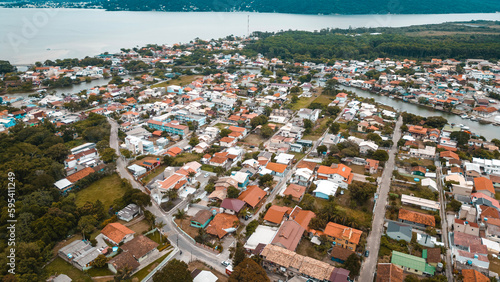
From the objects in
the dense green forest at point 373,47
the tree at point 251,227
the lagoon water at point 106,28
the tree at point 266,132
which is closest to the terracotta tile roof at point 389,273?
the tree at point 251,227

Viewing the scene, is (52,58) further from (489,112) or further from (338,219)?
(489,112)

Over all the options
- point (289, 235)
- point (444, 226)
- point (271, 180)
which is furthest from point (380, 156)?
point (289, 235)

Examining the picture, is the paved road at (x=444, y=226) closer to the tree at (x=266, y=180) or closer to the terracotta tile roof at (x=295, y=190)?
the terracotta tile roof at (x=295, y=190)

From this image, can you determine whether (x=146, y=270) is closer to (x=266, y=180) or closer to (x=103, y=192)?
(x=103, y=192)

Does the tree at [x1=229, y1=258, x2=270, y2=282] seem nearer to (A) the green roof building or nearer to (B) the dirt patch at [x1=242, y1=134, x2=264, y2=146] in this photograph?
(A) the green roof building

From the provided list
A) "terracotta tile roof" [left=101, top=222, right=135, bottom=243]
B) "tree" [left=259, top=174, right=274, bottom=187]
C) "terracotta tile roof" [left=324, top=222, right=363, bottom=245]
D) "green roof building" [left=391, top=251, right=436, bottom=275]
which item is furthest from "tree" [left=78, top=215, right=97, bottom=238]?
"green roof building" [left=391, top=251, right=436, bottom=275]

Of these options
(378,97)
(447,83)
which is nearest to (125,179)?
(378,97)
